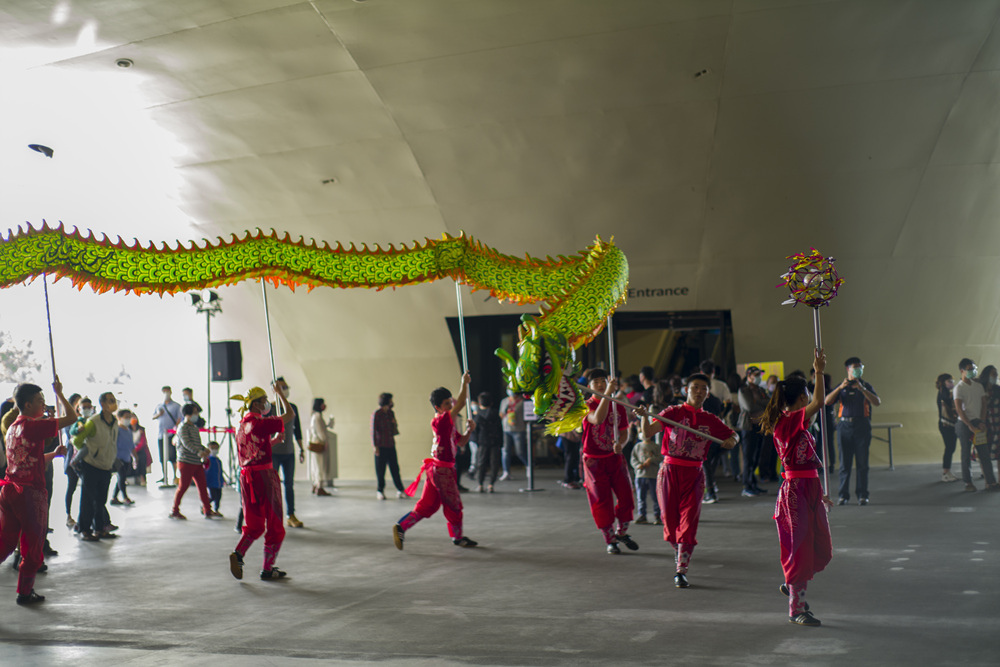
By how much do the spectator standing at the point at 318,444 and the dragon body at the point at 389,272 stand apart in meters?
5.81

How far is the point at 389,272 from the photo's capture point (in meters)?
7.58

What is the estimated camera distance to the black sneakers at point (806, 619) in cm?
519

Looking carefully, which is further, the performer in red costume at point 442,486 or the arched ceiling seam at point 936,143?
the arched ceiling seam at point 936,143

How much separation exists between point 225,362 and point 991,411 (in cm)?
1167

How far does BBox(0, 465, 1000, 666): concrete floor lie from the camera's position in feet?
15.9

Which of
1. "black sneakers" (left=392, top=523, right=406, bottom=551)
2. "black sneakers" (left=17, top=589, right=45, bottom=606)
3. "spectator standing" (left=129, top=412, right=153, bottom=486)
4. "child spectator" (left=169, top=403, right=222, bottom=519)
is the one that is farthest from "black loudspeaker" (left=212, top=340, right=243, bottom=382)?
"black sneakers" (left=17, top=589, right=45, bottom=606)

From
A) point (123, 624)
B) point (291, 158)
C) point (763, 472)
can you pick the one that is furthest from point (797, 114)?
point (123, 624)

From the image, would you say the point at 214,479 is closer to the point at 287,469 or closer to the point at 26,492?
the point at 287,469

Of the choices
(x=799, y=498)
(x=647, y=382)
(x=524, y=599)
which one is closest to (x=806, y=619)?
(x=799, y=498)

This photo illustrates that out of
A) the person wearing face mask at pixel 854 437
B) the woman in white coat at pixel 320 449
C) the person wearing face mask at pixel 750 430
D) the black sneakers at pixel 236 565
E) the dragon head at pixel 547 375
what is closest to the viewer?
the dragon head at pixel 547 375

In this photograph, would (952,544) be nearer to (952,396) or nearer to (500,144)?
(952,396)

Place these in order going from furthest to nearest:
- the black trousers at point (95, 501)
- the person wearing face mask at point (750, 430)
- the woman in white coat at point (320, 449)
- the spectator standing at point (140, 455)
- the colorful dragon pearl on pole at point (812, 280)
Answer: the spectator standing at point (140, 455) < the woman in white coat at point (320, 449) < the person wearing face mask at point (750, 430) < the black trousers at point (95, 501) < the colorful dragon pearl on pole at point (812, 280)

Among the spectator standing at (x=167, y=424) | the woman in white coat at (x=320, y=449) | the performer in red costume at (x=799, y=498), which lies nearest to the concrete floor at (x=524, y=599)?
the performer in red costume at (x=799, y=498)

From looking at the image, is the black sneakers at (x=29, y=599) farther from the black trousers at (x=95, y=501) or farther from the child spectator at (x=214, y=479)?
the child spectator at (x=214, y=479)
